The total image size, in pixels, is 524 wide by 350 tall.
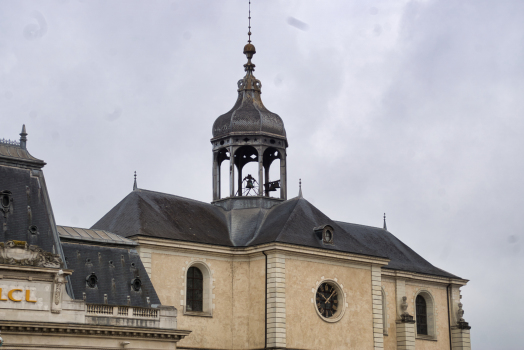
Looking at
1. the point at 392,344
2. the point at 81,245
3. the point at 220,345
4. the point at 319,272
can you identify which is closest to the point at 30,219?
the point at 81,245

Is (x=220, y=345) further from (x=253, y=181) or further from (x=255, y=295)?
(x=253, y=181)

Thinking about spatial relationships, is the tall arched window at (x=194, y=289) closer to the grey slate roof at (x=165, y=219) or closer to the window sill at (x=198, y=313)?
the window sill at (x=198, y=313)

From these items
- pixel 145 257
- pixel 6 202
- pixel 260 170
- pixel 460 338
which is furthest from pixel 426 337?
pixel 6 202

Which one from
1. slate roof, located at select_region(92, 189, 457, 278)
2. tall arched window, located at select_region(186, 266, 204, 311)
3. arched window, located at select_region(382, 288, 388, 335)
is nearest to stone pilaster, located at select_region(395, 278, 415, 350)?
arched window, located at select_region(382, 288, 388, 335)

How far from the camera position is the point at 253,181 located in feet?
157

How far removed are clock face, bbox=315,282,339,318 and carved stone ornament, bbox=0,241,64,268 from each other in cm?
1343

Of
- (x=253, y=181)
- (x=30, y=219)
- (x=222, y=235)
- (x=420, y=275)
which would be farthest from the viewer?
(x=420, y=275)

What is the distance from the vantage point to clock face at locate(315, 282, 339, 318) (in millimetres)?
Answer: 41969

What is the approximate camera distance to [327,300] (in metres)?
42.2

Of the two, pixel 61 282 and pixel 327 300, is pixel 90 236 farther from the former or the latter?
pixel 327 300

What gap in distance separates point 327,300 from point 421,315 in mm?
11550

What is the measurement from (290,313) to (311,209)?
22.6ft

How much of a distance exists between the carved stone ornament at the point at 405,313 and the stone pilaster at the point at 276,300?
452 inches

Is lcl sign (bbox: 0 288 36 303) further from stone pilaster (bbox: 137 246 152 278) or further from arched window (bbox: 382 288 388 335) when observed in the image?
arched window (bbox: 382 288 388 335)
